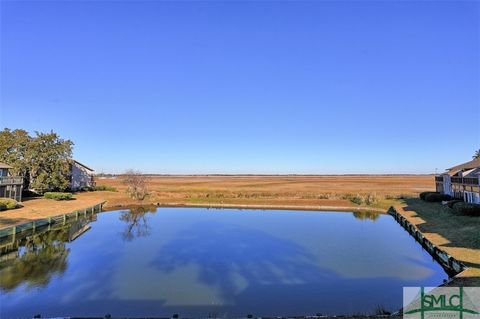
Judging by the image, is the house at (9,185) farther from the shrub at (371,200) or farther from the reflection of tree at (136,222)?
the shrub at (371,200)

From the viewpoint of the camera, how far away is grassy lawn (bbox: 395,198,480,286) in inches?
705

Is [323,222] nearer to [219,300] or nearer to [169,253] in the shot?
[169,253]

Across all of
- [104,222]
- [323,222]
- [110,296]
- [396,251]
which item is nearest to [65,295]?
[110,296]

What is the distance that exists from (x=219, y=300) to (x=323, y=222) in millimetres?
26468

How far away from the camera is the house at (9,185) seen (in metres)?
40.0

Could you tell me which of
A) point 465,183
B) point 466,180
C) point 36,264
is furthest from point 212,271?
point 465,183

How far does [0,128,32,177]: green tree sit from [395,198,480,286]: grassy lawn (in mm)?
53781

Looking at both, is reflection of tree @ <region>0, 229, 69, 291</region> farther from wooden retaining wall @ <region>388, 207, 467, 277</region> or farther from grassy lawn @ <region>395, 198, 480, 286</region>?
wooden retaining wall @ <region>388, 207, 467, 277</region>

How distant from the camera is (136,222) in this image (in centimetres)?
3991

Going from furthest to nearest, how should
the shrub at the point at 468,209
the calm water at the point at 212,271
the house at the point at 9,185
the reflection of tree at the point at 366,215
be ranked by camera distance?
the reflection of tree at the point at 366,215 → the house at the point at 9,185 → the shrub at the point at 468,209 → the calm water at the point at 212,271

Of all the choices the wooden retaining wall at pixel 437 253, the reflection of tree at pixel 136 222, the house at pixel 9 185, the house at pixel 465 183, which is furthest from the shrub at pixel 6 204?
the house at pixel 465 183

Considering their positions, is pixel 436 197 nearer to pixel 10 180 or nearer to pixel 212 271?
pixel 212 271

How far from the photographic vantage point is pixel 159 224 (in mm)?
38531

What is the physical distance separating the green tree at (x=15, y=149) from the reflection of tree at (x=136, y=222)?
18001mm
